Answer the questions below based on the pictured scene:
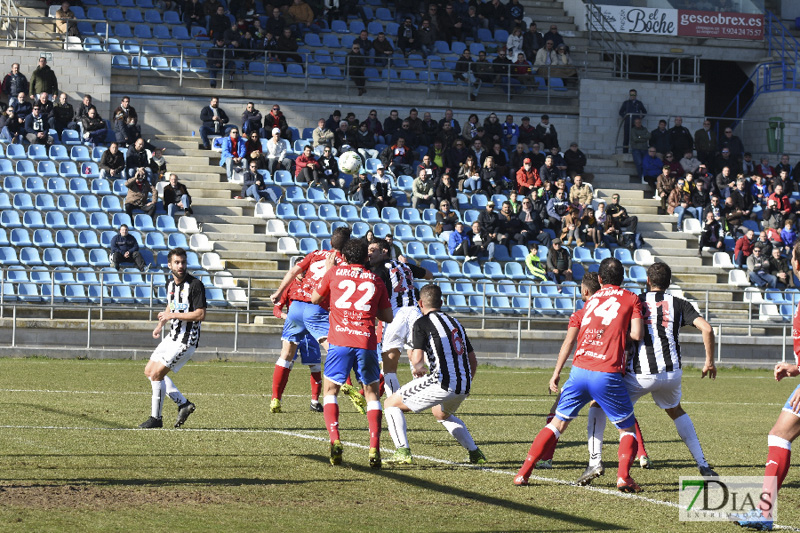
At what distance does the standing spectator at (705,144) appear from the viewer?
31.4 m

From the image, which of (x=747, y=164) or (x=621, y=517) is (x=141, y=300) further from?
(x=747, y=164)

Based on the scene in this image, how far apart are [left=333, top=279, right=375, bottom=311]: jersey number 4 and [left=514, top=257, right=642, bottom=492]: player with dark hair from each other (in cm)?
179

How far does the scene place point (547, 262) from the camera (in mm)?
24766

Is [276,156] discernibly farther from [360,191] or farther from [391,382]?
[391,382]

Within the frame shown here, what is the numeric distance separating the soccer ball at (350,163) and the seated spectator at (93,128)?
18.9 feet

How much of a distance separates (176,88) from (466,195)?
853 centimetres

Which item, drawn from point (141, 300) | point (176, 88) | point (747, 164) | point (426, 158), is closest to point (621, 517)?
point (141, 300)

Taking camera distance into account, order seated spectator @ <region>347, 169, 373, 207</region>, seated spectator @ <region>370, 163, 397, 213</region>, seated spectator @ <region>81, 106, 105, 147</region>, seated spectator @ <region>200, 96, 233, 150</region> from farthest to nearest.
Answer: seated spectator @ <region>200, 96, 233, 150</region>
seated spectator @ <region>370, 163, 397, 213</region>
seated spectator @ <region>347, 169, 373, 207</region>
seated spectator @ <region>81, 106, 105, 147</region>

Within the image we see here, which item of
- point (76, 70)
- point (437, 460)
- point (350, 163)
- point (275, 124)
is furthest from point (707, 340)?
point (76, 70)

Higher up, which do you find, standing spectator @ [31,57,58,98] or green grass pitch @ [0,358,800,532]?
standing spectator @ [31,57,58,98]

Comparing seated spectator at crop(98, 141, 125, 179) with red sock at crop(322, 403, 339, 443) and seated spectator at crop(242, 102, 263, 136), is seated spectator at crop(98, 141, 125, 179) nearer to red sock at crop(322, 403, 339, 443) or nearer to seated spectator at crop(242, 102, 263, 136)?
seated spectator at crop(242, 102, 263, 136)

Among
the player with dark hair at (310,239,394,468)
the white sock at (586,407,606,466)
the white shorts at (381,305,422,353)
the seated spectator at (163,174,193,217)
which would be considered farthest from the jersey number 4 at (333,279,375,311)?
the seated spectator at (163,174,193,217)

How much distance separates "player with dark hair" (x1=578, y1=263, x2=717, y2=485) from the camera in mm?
8781

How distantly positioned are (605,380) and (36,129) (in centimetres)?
2071
